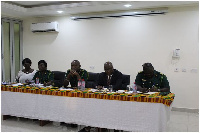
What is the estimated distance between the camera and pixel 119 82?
162 inches

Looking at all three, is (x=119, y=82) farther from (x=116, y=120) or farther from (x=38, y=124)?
(x=38, y=124)

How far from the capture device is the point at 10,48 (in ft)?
21.1

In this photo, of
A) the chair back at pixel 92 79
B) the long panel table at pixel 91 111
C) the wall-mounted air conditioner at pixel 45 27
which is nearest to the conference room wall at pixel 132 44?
the wall-mounted air conditioner at pixel 45 27

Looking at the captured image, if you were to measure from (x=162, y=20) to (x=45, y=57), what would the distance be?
10.7ft

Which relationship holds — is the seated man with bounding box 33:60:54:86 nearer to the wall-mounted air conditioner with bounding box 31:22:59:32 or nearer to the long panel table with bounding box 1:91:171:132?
the long panel table with bounding box 1:91:171:132

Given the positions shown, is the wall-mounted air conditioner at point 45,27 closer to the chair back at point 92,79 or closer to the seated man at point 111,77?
the chair back at point 92,79

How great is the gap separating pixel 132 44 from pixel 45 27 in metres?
2.37

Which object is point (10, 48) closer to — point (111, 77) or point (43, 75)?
point (43, 75)

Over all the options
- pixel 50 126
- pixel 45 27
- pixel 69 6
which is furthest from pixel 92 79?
pixel 45 27

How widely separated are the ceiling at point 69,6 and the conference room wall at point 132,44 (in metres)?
0.28

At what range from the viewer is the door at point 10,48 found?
20.5 ft

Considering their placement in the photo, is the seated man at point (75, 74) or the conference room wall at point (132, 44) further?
the conference room wall at point (132, 44)

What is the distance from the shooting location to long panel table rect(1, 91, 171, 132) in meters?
3.18

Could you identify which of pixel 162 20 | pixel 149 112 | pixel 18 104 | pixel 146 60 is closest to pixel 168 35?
pixel 162 20
